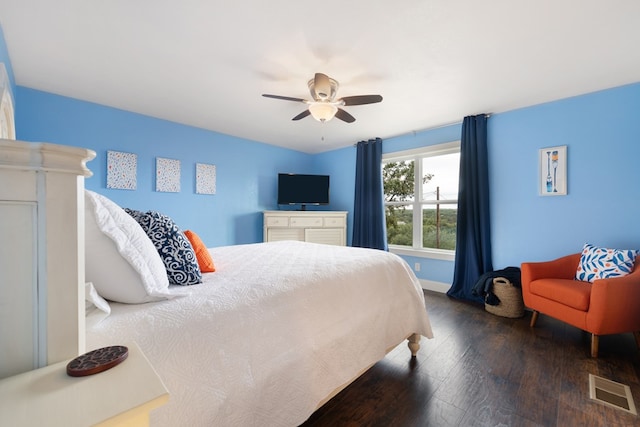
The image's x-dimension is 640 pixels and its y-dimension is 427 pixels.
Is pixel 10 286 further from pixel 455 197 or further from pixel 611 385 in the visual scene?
pixel 455 197

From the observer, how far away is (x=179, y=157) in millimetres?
3660

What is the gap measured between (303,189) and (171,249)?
3.62 meters

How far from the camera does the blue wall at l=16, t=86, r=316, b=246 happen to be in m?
2.79

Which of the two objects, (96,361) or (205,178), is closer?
(96,361)

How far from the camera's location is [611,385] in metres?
1.69

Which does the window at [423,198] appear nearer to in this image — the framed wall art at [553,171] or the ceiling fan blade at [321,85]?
the framed wall art at [553,171]

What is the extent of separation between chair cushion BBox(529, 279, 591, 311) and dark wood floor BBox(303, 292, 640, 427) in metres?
0.36

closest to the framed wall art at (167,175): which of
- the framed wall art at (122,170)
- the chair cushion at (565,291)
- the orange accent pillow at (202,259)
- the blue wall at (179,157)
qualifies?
the blue wall at (179,157)

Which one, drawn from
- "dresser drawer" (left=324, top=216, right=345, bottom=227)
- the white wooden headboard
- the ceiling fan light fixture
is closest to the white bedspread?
the white wooden headboard

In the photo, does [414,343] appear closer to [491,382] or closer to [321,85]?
[491,382]

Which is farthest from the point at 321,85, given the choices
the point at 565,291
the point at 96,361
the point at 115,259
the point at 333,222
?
the point at 333,222

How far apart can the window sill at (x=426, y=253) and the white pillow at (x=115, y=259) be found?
3.55 meters

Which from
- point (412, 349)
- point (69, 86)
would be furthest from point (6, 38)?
point (412, 349)

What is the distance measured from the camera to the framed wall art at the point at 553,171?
2803 mm
